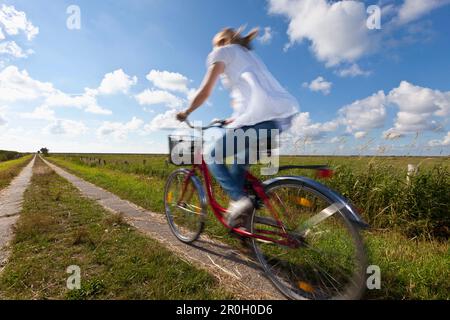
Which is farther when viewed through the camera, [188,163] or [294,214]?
[188,163]

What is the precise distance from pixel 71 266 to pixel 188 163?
1.79m

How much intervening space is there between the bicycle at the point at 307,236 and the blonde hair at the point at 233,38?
0.84 meters

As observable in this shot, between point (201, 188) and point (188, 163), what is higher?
point (188, 163)

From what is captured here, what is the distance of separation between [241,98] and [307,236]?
1444mm

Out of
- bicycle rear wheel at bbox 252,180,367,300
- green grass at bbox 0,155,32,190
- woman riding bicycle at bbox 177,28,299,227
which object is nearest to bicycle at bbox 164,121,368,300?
bicycle rear wheel at bbox 252,180,367,300

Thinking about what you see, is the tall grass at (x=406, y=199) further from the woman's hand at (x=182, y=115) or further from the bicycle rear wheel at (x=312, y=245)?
the woman's hand at (x=182, y=115)

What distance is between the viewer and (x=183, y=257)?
2.99 meters

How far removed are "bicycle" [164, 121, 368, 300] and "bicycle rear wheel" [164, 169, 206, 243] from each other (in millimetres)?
905

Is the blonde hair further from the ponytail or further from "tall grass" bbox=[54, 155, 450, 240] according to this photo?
"tall grass" bbox=[54, 155, 450, 240]

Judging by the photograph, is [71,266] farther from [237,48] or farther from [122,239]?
[237,48]

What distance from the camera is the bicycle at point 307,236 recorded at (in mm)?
1961
